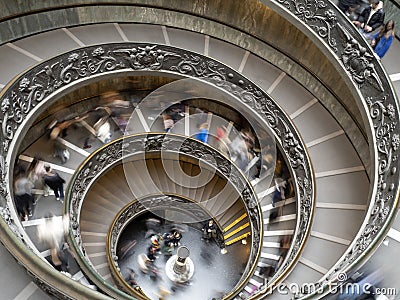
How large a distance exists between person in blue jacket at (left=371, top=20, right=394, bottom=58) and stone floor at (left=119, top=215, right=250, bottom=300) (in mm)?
6504

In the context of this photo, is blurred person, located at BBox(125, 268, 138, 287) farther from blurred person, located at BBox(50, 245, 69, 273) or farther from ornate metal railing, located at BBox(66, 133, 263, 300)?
blurred person, located at BBox(50, 245, 69, 273)

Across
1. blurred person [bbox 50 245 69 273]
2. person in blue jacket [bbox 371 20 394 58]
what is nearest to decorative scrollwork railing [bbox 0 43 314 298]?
blurred person [bbox 50 245 69 273]

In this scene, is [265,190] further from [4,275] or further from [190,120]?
[4,275]

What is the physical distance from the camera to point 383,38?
8.14m

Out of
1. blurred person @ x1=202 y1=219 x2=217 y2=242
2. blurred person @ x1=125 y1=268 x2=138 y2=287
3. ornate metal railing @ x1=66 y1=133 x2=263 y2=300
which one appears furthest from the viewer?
blurred person @ x1=202 y1=219 x2=217 y2=242

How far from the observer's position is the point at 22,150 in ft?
31.0

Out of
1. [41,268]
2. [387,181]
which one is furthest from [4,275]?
[387,181]

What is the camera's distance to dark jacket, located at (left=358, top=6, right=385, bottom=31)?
8250 millimetres

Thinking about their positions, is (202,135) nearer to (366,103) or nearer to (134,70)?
(134,70)

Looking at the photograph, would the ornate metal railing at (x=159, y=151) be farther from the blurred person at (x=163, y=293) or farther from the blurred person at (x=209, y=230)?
the blurred person at (x=163, y=293)

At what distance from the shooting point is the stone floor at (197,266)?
460 inches

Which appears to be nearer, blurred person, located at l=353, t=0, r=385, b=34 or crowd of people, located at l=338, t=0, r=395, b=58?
crowd of people, located at l=338, t=0, r=395, b=58

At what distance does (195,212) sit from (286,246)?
3950 mm

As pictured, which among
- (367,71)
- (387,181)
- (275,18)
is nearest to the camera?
(387,181)
